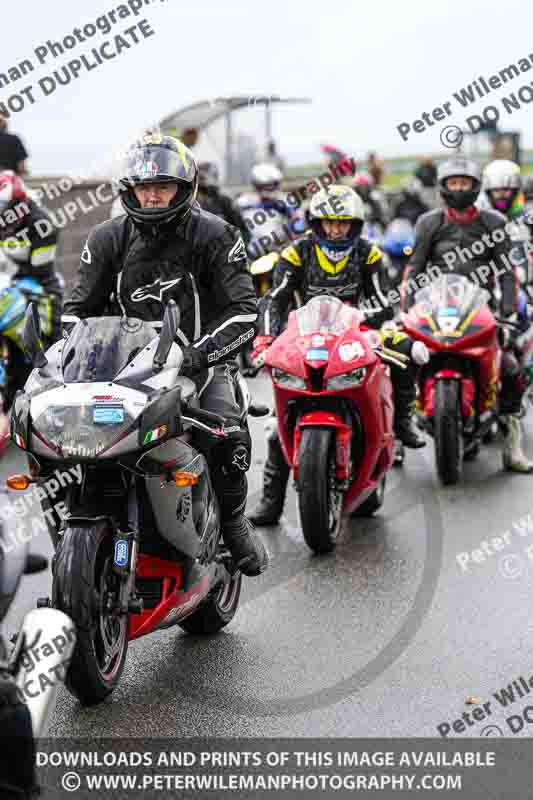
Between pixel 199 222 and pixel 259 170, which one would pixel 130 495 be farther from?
pixel 259 170

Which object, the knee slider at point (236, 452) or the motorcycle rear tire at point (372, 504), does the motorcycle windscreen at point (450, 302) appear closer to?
the motorcycle rear tire at point (372, 504)

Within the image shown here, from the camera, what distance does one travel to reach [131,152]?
18.7ft

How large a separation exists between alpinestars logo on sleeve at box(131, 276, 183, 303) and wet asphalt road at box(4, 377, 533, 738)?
60.3 inches

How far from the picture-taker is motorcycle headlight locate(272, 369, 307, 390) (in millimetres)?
7617

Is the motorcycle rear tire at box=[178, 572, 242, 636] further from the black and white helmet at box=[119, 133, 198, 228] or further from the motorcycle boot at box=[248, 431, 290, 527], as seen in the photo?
the motorcycle boot at box=[248, 431, 290, 527]

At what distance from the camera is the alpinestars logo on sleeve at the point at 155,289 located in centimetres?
569

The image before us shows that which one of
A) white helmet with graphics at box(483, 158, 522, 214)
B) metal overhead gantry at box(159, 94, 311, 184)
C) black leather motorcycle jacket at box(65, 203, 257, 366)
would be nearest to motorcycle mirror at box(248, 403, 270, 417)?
black leather motorcycle jacket at box(65, 203, 257, 366)

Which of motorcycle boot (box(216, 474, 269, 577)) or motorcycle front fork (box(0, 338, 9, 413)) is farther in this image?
motorcycle front fork (box(0, 338, 9, 413))

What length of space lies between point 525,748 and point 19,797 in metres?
2.05

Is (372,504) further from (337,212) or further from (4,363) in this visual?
(4,363)

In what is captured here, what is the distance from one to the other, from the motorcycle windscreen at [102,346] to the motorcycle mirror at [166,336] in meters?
0.10

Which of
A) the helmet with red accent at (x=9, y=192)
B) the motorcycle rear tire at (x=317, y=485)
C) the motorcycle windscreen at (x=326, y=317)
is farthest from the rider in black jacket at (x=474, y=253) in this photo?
the helmet with red accent at (x=9, y=192)

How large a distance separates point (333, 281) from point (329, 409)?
1198 millimetres

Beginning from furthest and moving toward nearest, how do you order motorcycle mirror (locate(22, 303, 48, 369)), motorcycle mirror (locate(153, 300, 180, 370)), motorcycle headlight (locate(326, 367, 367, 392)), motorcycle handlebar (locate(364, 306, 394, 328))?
motorcycle handlebar (locate(364, 306, 394, 328)) < motorcycle headlight (locate(326, 367, 367, 392)) < motorcycle mirror (locate(22, 303, 48, 369)) < motorcycle mirror (locate(153, 300, 180, 370))
